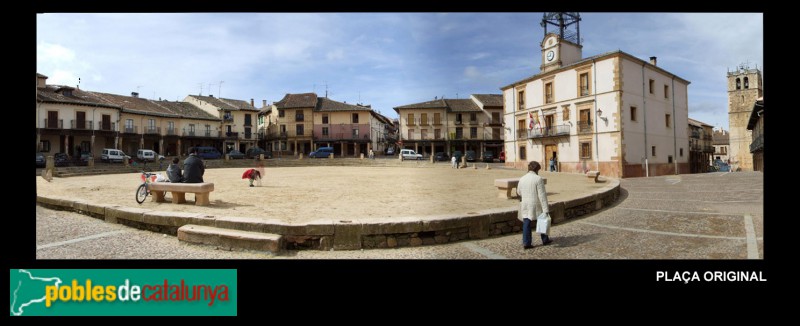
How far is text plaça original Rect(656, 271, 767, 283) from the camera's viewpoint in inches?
119

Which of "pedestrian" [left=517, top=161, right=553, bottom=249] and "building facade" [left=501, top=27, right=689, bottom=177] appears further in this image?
"building facade" [left=501, top=27, right=689, bottom=177]

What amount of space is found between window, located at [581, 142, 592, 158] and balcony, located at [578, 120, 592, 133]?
868 mm

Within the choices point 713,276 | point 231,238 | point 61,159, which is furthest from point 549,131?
point 61,159

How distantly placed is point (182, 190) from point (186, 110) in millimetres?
35541

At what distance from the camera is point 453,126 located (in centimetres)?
3994

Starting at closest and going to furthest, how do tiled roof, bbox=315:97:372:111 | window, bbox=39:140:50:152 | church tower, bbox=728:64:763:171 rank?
window, bbox=39:140:50:152
tiled roof, bbox=315:97:372:111
church tower, bbox=728:64:763:171

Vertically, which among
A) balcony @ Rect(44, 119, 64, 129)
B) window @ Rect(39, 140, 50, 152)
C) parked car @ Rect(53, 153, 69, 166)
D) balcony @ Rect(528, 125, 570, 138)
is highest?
balcony @ Rect(44, 119, 64, 129)

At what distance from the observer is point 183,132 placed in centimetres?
3422

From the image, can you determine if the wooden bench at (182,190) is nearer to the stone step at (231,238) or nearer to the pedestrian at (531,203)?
the stone step at (231,238)

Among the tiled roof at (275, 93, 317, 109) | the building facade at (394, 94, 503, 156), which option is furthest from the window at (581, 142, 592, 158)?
the tiled roof at (275, 93, 317, 109)

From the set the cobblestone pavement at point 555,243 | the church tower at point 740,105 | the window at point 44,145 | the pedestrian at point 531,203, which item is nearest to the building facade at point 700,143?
the church tower at point 740,105

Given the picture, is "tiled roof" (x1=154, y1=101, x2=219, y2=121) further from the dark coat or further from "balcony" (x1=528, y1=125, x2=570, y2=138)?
"balcony" (x1=528, y1=125, x2=570, y2=138)

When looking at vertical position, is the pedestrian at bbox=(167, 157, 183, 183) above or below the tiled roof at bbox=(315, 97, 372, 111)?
below

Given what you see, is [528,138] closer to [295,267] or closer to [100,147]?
[295,267]
